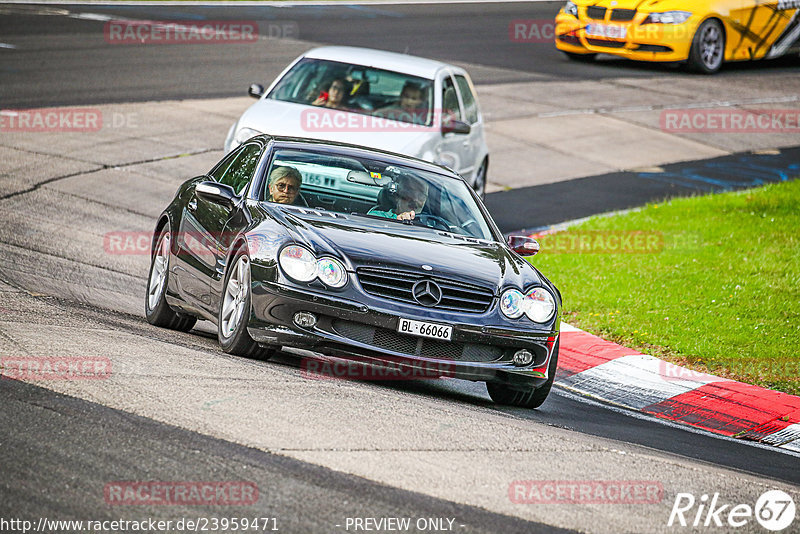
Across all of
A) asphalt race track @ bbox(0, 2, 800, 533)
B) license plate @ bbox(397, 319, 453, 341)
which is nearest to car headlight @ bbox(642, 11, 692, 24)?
asphalt race track @ bbox(0, 2, 800, 533)

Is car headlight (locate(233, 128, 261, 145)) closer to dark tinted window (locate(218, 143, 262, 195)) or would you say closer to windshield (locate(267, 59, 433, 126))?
windshield (locate(267, 59, 433, 126))

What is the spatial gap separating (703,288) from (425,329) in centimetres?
552

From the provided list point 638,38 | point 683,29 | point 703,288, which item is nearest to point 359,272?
point 703,288

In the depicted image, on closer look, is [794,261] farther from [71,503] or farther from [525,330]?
[71,503]

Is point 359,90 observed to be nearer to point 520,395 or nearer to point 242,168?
point 242,168

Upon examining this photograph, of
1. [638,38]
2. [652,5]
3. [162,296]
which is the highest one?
[652,5]

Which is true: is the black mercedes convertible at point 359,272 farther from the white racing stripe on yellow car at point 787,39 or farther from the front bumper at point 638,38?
the white racing stripe on yellow car at point 787,39

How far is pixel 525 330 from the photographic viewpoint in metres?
7.67

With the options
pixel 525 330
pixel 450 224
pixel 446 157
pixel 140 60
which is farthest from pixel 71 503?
pixel 140 60

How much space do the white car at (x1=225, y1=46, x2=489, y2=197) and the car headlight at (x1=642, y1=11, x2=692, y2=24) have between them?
10832 millimetres

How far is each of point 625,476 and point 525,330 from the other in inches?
72.4

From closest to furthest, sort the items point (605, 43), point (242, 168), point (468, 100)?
1. point (242, 168)
2. point (468, 100)
3. point (605, 43)

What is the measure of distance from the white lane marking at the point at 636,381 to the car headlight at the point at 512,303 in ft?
5.87

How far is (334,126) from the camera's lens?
43.4 feet
